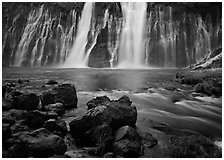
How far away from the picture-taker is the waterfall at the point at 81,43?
31781mm

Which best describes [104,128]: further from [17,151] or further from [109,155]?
[17,151]

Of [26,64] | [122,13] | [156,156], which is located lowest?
[156,156]

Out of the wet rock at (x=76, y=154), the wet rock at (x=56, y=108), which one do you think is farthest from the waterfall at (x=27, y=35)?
the wet rock at (x=76, y=154)

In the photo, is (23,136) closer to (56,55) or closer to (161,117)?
(161,117)

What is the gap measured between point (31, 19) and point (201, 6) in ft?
81.4

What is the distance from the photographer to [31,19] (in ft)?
125

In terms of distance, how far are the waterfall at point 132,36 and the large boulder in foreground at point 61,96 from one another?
75.6 ft

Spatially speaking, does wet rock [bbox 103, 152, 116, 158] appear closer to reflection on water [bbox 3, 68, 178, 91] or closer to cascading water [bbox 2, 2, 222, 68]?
reflection on water [bbox 3, 68, 178, 91]

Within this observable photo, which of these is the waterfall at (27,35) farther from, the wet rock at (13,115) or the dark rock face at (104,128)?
the dark rock face at (104,128)

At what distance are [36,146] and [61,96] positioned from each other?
2669 millimetres

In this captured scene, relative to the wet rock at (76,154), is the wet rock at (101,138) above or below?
above

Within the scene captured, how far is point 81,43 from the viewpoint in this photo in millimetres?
33375

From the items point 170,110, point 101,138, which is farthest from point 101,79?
point 101,138

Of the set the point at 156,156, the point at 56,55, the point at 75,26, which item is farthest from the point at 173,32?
the point at 156,156
